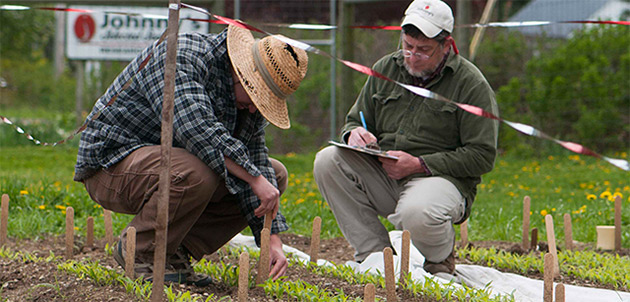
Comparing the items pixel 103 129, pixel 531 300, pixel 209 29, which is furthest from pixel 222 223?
pixel 209 29

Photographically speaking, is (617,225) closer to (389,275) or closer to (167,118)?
(389,275)

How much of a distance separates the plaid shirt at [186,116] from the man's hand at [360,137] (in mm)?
659

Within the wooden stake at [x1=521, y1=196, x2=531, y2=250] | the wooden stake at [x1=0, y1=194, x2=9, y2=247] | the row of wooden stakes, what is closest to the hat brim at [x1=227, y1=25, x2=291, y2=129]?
the row of wooden stakes

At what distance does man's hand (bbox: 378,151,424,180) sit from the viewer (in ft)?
11.3

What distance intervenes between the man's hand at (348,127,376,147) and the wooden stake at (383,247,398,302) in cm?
98

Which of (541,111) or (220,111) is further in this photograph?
(541,111)

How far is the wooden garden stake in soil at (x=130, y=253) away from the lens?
2615 mm

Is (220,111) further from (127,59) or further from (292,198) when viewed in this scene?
(127,59)

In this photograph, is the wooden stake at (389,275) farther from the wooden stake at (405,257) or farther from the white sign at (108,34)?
the white sign at (108,34)

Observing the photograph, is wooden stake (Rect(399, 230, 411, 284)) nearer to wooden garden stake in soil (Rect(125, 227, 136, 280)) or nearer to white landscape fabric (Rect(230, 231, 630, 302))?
white landscape fabric (Rect(230, 231, 630, 302))

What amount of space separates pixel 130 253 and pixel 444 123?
1611mm

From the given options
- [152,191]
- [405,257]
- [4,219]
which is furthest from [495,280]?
[4,219]

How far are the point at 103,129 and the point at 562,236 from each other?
2.84 meters

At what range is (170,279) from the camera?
2.87 m
